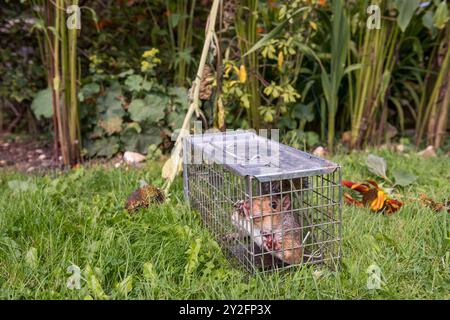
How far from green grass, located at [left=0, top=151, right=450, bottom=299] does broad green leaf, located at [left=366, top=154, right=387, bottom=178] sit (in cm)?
32

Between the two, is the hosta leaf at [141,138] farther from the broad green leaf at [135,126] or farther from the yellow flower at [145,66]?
the yellow flower at [145,66]

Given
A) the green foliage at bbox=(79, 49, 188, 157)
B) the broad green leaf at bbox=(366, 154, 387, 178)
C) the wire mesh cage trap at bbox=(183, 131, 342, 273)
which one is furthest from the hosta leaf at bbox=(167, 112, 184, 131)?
the wire mesh cage trap at bbox=(183, 131, 342, 273)

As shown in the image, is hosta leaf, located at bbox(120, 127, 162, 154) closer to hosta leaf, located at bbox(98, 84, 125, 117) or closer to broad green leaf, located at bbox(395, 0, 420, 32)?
hosta leaf, located at bbox(98, 84, 125, 117)

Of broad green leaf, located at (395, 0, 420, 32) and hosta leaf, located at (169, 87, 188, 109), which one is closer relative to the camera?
broad green leaf, located at (395, 0, 420, 32)

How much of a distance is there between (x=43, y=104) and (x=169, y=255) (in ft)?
5.52

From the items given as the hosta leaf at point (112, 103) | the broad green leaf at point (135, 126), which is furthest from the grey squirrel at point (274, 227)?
the hosta leaf at point (112, 103)

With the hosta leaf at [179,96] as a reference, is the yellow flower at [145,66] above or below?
above

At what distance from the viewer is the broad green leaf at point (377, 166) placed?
2260 millimetres

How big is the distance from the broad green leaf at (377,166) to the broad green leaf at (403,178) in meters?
0.05

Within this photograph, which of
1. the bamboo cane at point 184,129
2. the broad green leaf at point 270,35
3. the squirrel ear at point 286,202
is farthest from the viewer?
the broad green leaf at point 270,35

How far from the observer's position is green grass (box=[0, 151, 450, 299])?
131cm

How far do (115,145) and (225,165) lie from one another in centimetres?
155

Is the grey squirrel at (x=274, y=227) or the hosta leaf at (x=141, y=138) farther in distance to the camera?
the hosta leaf at (x=141, y=138)
